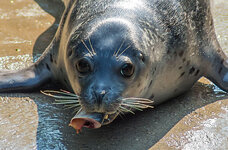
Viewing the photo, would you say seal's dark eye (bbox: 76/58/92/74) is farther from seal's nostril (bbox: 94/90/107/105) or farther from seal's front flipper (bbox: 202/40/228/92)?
seal's front flipper (bbox: 202/40/228/92)

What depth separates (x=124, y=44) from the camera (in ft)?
10.8

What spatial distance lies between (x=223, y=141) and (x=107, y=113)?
1.08 metres

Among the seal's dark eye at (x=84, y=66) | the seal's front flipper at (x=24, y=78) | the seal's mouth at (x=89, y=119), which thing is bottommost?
the seal's front flipper at (x=24, y=78)

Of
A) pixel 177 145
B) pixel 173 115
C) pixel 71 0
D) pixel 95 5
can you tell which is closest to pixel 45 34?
pixel 71 0

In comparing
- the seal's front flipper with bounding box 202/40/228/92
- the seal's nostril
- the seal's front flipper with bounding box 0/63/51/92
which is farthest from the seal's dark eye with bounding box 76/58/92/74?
the seal's front flipper with bounding box 202/40/228/92

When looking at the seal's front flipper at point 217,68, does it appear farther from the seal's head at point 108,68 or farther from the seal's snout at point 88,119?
the seal's snout at point 88,119

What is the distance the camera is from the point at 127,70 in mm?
3223

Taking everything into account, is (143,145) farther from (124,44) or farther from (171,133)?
(124,44)

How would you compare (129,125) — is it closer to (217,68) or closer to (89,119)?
(89,119)

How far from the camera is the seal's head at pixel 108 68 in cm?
309

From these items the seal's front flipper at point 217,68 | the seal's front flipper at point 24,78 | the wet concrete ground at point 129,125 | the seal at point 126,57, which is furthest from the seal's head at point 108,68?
the seal's front flipper at point 217,68

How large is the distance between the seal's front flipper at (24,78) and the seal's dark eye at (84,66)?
→ 124 centimetres

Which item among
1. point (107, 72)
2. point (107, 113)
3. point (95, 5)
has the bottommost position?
point (107, 113)

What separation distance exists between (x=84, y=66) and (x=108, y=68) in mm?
206
